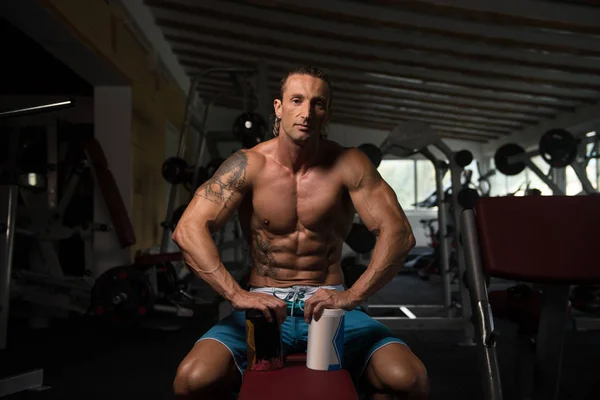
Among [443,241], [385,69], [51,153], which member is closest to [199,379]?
[443,241]

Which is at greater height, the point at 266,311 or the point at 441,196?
the point at 441,196

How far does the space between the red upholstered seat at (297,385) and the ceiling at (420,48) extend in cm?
241

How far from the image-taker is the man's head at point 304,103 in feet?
4.13

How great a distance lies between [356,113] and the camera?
20.1 feet

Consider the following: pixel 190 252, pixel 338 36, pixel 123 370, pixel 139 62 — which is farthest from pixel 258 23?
pixel 190 252

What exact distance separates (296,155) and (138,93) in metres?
2.74

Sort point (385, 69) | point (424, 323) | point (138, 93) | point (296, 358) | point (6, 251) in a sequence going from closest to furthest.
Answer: point (296, 358) < point (6, 251) < point (424, 323) < point (138, 93) < point (385, 69)

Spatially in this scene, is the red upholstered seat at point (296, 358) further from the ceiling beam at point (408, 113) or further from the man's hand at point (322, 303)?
the ceiling beam at point (408, 113)

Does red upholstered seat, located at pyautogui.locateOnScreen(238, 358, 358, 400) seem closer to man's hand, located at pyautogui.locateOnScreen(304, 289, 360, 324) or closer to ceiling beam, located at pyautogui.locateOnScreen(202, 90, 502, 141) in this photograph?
man's hand, located at pyautogui.locateOnScreen(304, 289, 360, 324)

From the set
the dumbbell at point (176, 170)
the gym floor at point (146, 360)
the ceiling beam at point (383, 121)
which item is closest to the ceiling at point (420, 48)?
the ceiling beam at point (383, 121)

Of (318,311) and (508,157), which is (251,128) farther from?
(318,311)

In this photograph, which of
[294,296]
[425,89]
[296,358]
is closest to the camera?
[296,358]

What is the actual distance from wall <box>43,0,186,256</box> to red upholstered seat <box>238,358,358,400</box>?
6.43 ft

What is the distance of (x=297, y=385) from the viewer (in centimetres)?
100
